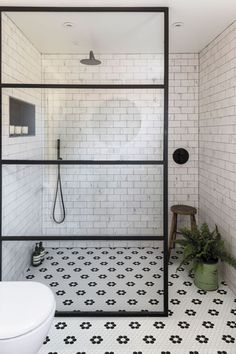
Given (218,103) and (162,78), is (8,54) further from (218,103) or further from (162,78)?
(218,103)

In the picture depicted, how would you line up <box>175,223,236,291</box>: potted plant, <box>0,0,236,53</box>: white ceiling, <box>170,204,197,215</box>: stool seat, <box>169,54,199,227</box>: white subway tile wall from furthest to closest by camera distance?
<box>169,54,199,227</box>: white subway tile wall
<box>170,204,197,215</box>: stool seat
<box>175,223,236,291</box>: potted plant
<box>0,0,236,53</box>: white ceiling

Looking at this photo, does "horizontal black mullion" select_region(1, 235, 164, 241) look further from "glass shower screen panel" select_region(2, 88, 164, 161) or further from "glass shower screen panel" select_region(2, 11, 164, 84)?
"glass shower screen panel" select_region(2, 11, 164, 84)

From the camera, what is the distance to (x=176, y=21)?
254 cm

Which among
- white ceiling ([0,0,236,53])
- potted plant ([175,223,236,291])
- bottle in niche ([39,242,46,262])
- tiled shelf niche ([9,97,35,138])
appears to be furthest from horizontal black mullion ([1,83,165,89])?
potted plant ([175,223,236,291])

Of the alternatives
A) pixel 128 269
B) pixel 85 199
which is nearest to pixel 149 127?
pixel 85 199

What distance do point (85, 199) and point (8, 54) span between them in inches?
53.4

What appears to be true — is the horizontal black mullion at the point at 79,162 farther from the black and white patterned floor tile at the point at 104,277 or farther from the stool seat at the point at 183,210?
the stool seat at the point at 183,210

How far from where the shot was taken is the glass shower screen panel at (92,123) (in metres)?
2.39

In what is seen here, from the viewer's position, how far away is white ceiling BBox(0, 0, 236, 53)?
218cm

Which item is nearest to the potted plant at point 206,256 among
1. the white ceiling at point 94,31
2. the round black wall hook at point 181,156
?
the round black wall hook at point 181,156

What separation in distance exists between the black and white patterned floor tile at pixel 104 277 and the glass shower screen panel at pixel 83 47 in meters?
1.45

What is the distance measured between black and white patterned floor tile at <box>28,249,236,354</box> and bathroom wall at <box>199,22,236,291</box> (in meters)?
0.49

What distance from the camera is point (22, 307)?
152 cm

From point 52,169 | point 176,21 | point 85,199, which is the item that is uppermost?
point 176,21
